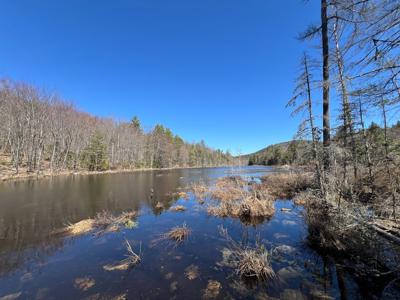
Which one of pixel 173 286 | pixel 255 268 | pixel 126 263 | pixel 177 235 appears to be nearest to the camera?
pixel 173 286

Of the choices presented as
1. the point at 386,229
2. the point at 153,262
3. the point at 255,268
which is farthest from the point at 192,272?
the point at 386,229

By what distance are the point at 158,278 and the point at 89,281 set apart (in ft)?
4.88

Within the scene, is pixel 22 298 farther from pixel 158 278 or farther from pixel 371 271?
pixel 371 271

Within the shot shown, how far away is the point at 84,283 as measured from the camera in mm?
4254

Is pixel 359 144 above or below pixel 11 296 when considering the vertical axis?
above

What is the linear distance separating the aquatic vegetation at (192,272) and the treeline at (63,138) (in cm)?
3095

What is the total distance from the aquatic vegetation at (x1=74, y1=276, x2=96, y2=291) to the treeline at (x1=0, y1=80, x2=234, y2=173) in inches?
1163

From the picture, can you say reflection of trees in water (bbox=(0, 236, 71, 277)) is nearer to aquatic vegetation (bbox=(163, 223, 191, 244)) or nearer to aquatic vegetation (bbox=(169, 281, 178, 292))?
aquatic vegetation (bbox=(163, 223, 191, 244))

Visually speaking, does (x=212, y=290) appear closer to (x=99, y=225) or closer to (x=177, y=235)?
(x=177, y=235)

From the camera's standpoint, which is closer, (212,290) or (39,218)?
(212,290)

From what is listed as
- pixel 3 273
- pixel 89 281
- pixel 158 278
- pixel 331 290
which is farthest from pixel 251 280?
pixel 3 273

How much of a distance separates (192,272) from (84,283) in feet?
7.66

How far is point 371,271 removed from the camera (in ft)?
13.6

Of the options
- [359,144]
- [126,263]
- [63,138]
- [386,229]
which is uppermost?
[63,138]
